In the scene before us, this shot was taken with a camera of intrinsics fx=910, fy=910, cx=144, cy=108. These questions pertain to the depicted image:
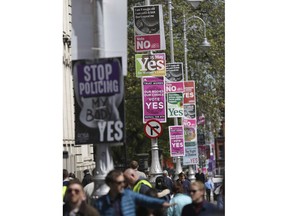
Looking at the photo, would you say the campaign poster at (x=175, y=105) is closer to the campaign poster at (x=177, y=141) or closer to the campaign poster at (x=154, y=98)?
the campaign poster at (x=177, y=141)

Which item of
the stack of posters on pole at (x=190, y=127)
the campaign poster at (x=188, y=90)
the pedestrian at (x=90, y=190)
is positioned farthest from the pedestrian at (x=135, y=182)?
the campaign poster at (x=188, y=90)

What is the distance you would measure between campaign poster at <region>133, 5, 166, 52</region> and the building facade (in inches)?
411

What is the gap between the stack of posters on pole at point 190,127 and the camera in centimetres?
2447

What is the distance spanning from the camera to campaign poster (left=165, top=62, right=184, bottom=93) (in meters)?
26.0

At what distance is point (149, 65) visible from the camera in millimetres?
21250

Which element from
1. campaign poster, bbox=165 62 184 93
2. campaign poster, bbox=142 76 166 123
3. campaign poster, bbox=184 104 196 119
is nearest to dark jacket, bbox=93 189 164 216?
campaign poster, bbox=142 76 166 123

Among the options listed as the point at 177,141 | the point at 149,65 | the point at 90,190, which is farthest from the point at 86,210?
the point at 177,141

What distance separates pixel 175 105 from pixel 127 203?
17257mm

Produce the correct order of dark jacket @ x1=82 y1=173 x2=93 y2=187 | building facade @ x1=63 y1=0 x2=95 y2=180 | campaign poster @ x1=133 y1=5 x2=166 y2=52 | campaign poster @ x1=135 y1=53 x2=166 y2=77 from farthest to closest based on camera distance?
1. campaign poster @ x1=135 y1=53 x2=166 y2=77
2. campaign poster @ x1=133 y1=5 x2=166 y2=52
3. dark jacket @ x1=82 y1=173 x2=93 y2=187
4. building facade @ x1=63 y1=0 x2=95 y2=180

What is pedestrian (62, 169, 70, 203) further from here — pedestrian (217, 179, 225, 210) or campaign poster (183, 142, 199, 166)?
campaign poster (183, 142, 199, 166)

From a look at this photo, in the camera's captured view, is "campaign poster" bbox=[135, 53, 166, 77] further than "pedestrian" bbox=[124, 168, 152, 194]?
Yes
